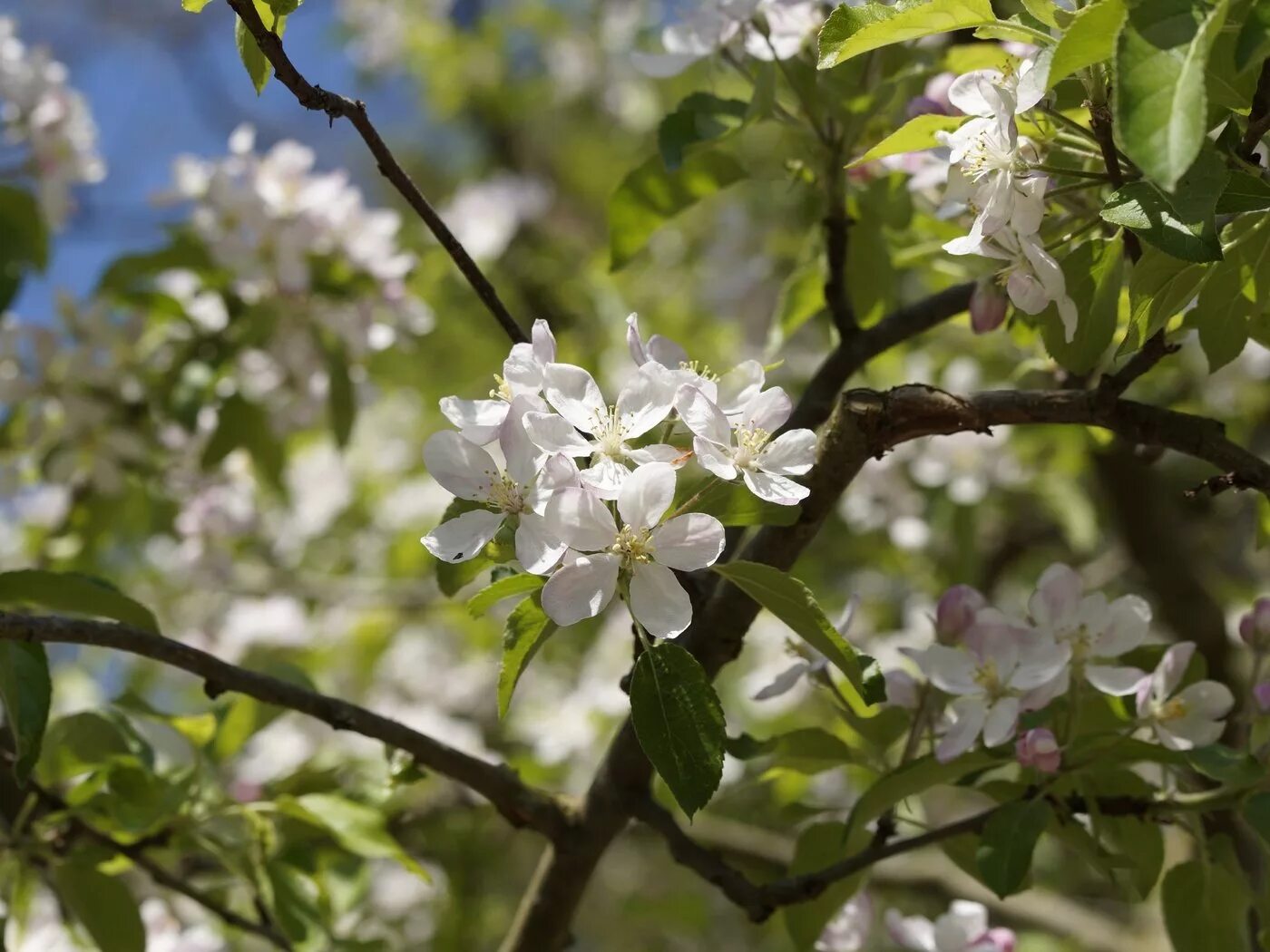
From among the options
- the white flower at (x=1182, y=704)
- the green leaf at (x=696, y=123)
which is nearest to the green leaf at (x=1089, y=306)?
the white flower at (x=1182, y=704)

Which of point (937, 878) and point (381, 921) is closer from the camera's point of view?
point (937, 878)

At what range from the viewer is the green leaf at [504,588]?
2.73ft

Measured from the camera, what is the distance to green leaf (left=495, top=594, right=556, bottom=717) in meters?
0.84

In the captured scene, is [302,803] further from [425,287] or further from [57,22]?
[57,22]

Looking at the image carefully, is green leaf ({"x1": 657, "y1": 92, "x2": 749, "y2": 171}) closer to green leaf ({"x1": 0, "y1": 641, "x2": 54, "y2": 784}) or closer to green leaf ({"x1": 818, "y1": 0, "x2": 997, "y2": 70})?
green leaf ({"x1": 818, "y1": 0, "x2": 997, "y2": 70})

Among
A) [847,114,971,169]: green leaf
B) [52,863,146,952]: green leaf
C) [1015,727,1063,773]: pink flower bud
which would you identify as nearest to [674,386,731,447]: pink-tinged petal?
[847,114,971,169]: green leaf

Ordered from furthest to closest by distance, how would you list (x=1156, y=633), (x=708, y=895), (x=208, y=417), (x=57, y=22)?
(x=57, y=22) → (x=708, y=895) → (x=1156, y=633) → (x=208, y=417)

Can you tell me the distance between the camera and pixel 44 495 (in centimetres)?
232

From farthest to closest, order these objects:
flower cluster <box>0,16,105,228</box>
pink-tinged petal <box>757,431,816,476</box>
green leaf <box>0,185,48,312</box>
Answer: flower cluster <box>0,16,105,228</box> → green leaf <box>0,185,48,312</box> → pink-tinged petal <box>757,431,816,476</box>

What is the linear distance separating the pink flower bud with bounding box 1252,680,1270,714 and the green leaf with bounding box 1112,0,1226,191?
2.09 ft

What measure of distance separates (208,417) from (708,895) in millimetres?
1819

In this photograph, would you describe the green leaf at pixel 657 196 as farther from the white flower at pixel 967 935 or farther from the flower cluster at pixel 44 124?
the flower cluster at pixel 44 124

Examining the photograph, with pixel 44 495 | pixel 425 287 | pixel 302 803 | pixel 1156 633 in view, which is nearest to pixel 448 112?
pixel 425 287

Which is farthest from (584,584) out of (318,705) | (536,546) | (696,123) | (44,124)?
(44,124)
